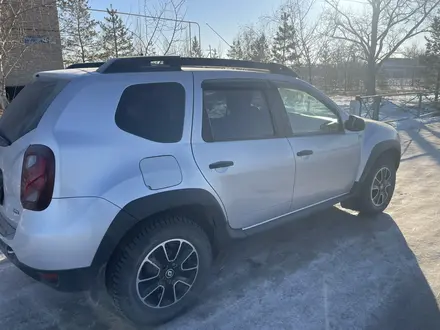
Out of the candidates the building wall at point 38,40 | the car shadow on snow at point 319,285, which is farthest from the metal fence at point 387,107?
the building wall at point 38,40

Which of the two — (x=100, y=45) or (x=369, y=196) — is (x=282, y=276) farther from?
(x=100, y=45)

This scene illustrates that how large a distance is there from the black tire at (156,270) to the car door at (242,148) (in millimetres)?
371

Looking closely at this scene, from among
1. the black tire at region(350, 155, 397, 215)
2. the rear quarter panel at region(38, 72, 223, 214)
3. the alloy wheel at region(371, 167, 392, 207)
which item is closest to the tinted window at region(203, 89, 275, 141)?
the rear quarter panel at region(38, 72, 223, 214)

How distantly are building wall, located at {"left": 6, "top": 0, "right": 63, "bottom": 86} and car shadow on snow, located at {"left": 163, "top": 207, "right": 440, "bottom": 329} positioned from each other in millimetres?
6211

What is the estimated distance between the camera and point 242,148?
8.79 ft

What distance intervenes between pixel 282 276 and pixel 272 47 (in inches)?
833

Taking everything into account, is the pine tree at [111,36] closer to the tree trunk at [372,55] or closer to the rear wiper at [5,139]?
the rear wiper at [5,139]

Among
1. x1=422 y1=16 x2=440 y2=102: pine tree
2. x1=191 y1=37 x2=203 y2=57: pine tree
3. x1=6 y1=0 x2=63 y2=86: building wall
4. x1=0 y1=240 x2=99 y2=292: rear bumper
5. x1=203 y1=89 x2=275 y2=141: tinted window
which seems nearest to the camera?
x1=0 y1=240 x2=99 y2=292: rear bumper

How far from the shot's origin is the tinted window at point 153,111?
221 cm

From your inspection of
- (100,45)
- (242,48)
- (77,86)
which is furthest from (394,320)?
(242,48)

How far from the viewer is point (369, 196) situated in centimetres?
399

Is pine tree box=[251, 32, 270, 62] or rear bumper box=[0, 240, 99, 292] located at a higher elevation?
pine tree box=[251, 32, 270, 62]

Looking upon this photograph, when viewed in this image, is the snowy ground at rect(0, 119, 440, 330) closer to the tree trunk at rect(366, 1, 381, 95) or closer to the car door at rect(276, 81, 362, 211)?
the car door at rect(276, 81, 362, 211)

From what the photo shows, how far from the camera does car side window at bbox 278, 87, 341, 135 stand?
319 centimetres
